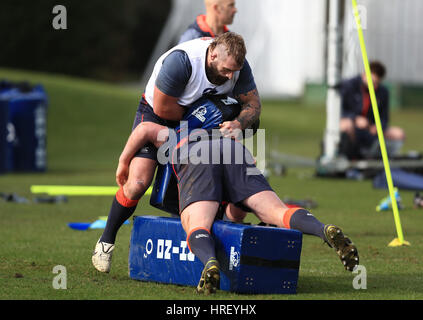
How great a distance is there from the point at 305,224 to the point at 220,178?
65 centimetres

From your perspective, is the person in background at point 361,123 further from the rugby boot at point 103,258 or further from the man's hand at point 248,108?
the rugby boot at point 103,258

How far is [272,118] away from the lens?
27.2m

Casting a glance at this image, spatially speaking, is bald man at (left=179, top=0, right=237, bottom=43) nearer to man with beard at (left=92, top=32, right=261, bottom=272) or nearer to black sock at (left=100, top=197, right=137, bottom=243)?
man with beard at (left=92, top=32, right=261, bottom=272)

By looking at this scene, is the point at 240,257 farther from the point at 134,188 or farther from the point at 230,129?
the point at 134,188

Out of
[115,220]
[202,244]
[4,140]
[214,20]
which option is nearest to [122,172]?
[115,220]

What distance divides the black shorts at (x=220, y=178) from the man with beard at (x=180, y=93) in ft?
0.90

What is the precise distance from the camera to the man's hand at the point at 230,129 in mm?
6270

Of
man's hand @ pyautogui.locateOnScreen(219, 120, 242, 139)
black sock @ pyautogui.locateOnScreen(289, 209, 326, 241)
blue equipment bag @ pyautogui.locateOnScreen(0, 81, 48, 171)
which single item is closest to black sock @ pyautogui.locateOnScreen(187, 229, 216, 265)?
black sock @ pyautogui.locateOnScreen(289, 209, 326, 241)

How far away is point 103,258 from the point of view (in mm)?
6434

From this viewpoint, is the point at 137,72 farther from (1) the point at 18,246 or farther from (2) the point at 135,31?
(1) the point at 18,246

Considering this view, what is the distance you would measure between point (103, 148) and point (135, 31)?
27097mm

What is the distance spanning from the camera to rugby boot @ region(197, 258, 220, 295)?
5.33m

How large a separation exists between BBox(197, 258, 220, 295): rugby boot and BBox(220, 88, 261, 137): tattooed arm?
119cm

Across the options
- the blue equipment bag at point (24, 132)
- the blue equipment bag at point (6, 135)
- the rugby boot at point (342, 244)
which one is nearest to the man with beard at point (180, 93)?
the rugby boot at point (342, 244)
